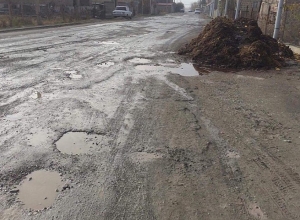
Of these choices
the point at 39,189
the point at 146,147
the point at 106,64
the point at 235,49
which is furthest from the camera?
the point at 235,49

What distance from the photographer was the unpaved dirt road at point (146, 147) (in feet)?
11.2

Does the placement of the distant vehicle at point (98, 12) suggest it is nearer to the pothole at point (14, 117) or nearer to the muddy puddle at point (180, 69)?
the muddy puddle at point (180, 69)

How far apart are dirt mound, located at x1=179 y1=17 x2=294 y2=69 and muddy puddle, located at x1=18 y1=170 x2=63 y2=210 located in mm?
8780

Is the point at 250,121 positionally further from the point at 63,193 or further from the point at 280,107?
the point at 63,193

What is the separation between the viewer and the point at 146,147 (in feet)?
Answer: 15.5

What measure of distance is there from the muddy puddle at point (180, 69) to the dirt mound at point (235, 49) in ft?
3.27

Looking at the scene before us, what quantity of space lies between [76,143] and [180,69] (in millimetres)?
6594

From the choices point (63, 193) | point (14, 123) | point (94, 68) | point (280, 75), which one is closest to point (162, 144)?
point (63, 193)

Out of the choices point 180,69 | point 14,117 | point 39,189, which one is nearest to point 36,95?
point 14,117

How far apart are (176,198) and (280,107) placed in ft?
14.5

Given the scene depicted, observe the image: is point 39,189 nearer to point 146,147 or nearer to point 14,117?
point 146,147

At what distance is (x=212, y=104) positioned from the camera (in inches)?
274

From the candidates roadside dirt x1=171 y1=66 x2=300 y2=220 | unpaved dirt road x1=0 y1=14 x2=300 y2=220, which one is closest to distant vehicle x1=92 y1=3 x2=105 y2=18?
unpaved dirt road x1=0 y1=14 x2=300 y2=220

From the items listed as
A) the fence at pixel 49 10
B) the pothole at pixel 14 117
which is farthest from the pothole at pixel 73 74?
the fence at pixel 49 10
